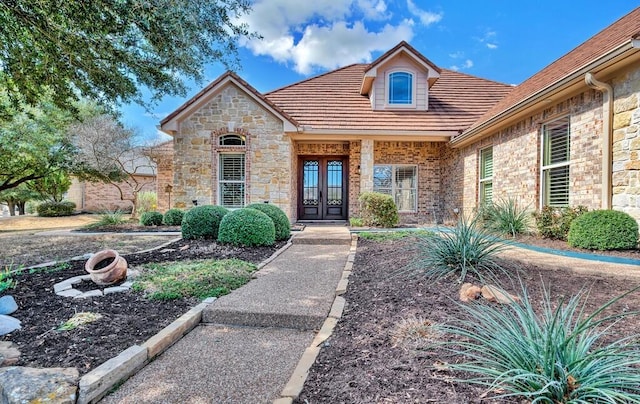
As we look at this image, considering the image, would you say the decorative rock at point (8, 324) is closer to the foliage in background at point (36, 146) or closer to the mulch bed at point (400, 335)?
the mulch bed at point (400, 335)

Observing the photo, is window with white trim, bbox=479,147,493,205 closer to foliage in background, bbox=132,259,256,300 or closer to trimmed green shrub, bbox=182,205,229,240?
trimmed green shrub, bbox=182,205,229,240

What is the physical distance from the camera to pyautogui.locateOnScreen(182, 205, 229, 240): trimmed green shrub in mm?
7449

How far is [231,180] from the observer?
35.3 feet

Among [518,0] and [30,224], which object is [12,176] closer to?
[30,224]

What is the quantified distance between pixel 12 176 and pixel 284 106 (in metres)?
13.8

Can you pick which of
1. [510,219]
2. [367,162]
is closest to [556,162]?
[510,219]

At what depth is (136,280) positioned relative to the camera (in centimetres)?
441

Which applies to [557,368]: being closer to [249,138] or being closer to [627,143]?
[627,143]

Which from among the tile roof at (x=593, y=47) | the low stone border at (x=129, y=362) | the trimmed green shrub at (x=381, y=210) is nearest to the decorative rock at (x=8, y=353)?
the low stone border at (x=129, y=362)

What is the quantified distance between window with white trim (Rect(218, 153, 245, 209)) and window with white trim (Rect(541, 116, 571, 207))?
8.33 meters

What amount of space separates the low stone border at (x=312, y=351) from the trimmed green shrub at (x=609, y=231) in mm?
4183

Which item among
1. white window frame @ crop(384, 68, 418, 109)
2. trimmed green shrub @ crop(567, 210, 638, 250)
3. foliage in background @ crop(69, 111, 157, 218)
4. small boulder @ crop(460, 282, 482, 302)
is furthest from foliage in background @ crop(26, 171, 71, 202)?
trimmed green shrub @ crop(567, 210, 638, 250)

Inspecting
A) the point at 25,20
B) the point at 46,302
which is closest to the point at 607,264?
the point at 46,302

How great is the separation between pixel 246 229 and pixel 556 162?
687cm
